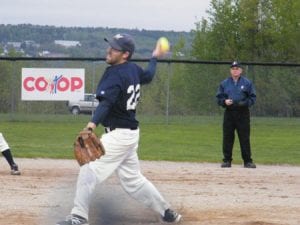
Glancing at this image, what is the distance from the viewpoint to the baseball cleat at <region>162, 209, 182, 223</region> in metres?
9.05

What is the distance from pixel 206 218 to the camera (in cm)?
941

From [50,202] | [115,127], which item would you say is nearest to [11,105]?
[50,202]

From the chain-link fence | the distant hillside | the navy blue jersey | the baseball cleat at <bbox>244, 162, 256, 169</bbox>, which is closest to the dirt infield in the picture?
the baseball cleat at <bbox>244, 162, 256, 169</bbox>

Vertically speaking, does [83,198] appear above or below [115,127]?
below

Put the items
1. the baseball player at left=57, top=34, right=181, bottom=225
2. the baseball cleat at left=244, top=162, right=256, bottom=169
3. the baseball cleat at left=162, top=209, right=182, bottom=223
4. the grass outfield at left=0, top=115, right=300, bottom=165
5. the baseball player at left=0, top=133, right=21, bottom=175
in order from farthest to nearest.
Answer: the grass outfield at left=0, top=115, right=300, bottom=165, the baseball cleat at left=244, top=162, right=256, bottom=169, the baseball player at left=0, top=133, right=21, bottom=175, the baseball cleat at left=162, top=209, right=182, bottom=223, the baseball player at left=57, top=34, right=181, bottom=225

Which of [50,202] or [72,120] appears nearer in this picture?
→ [50,202]

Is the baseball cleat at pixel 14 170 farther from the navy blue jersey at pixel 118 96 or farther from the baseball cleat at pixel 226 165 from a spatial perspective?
the navy blue jersey at pixel 118 96

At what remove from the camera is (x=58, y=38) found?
181 ft

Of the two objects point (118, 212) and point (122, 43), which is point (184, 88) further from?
point (122, 43)

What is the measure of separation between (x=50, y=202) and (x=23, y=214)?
34.7 inches

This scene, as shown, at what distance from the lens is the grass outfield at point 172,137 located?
18562 millimetres

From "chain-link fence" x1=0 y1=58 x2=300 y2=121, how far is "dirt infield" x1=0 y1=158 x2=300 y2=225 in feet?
47.6

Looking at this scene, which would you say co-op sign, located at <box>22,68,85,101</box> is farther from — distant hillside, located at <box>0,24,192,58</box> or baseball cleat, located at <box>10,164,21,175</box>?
baseball cleat, located at <box>10,164,21,175</box>

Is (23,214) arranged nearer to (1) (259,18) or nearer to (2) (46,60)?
(2) (46,60)
